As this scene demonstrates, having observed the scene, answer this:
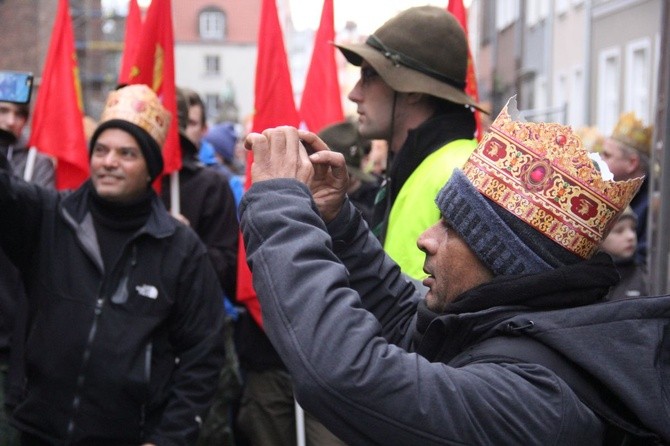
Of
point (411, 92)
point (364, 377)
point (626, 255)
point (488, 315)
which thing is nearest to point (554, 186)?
point (488, 315)

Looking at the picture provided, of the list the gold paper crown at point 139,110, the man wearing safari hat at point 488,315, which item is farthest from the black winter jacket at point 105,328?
the man wearing safari hat at point 488,315

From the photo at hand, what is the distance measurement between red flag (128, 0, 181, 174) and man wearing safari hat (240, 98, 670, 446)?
12.6 feet

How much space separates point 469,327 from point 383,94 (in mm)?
1968

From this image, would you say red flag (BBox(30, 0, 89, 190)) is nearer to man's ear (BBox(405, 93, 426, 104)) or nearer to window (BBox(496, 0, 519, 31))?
man's ear (BBox(405, 93, 426, 104))

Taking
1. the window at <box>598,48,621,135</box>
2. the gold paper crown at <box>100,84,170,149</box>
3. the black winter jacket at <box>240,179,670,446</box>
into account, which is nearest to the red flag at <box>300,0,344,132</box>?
the gold paper crown at <box>100,84,170,149</box>

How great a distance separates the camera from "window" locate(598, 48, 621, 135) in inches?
794

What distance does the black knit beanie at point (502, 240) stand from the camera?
219cm

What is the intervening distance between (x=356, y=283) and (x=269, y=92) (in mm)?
3071

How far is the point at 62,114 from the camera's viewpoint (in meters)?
6.48

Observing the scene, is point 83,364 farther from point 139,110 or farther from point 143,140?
point 139,110

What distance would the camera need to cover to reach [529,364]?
2039 millimetres

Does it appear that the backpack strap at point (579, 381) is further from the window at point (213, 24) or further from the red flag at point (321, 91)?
the window at point (213, 24)

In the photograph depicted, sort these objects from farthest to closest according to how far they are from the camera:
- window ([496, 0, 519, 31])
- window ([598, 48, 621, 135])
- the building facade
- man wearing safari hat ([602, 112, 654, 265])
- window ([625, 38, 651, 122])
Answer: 1. window ([496, 0, 519, 31])
2. window ([598, 48, 621, 135])
3. window ([625, 38, 651, 122])
4. the building facade
5. man wearing safari hat ([602, 112, 654, 265])

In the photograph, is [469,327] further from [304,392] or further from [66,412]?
[66,412]
